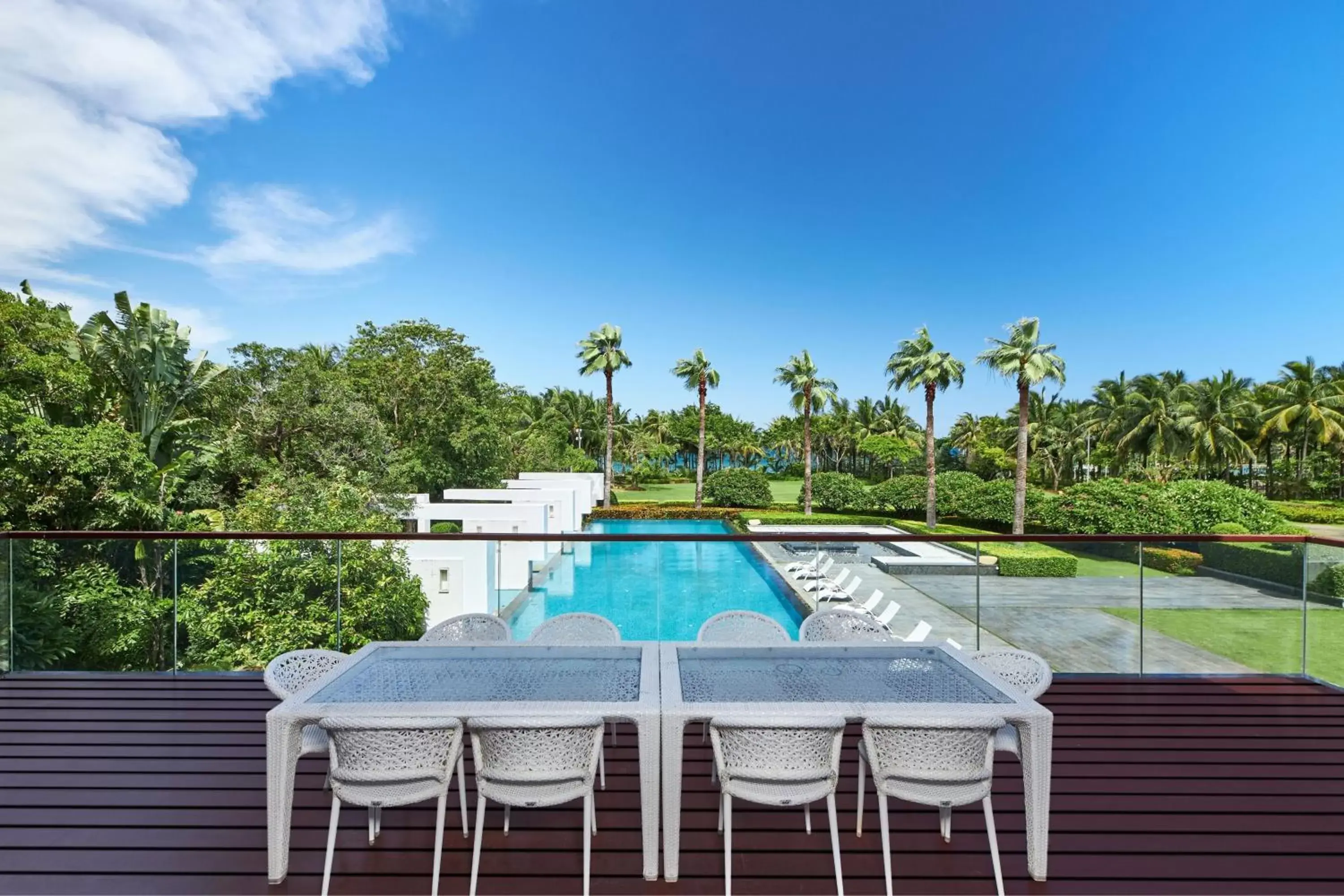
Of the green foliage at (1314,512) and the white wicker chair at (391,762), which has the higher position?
the white wicker chair at (391,762)

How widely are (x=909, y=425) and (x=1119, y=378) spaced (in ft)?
42.8

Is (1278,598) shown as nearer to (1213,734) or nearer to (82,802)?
(1213,734)

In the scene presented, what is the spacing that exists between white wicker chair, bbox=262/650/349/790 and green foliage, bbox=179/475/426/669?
4473mm

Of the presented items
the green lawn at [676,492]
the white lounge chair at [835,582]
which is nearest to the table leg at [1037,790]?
the white lounge chair at [835,582]

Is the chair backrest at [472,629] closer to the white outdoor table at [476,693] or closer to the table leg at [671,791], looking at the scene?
the white outdoor table at [476,693]

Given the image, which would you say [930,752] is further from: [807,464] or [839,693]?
[807,464]

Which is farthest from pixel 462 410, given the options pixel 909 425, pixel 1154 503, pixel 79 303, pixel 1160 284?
pixel 1160 284

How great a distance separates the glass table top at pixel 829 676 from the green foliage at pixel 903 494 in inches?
948

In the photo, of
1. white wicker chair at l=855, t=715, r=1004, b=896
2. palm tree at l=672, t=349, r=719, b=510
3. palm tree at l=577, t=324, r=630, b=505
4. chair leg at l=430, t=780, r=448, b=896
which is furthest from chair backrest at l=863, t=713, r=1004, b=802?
palm tree at l=672, t=349, r=719, b=510

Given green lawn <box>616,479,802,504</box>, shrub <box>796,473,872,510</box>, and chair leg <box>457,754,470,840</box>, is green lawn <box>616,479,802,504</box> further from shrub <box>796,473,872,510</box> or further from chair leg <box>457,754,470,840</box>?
chair leg <box>457,754,470,840</box>

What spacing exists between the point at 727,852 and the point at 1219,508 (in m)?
20.9

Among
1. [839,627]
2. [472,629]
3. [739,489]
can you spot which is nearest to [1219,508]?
[739,489]

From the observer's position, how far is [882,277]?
131 feet

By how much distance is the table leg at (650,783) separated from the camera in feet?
7.05
